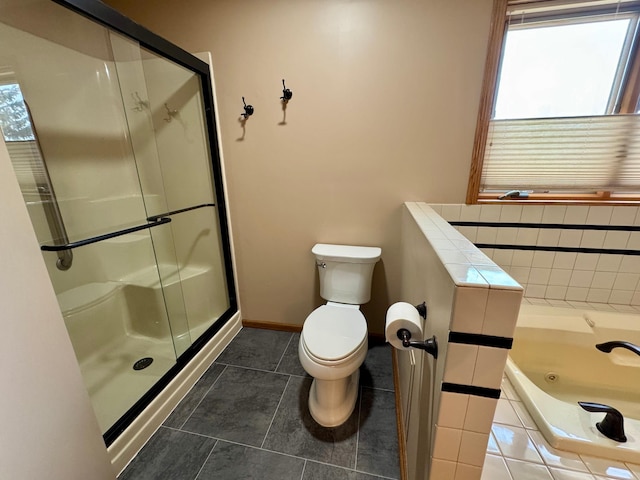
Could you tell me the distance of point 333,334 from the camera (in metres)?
1.24

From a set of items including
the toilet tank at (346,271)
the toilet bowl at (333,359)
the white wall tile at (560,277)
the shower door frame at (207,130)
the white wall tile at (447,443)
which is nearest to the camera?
the white wall tile at (447,443)

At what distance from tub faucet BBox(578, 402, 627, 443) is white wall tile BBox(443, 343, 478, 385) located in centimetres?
50

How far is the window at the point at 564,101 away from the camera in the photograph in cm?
121

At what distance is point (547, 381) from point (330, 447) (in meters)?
1.12

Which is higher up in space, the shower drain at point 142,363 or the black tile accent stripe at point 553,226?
the black tile accent stripe at point 553,226

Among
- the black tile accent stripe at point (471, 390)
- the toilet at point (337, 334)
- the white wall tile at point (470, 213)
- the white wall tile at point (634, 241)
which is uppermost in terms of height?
the white wall tile at point (470, 213)

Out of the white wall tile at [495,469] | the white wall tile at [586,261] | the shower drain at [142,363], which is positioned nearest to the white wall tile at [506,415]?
the white wall tile at [495,469]

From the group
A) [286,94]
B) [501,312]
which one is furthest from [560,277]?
[286,94]

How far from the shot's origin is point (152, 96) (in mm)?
1560

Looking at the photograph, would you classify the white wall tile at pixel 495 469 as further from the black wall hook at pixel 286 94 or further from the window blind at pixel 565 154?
the black wall hook at pixel 286 94

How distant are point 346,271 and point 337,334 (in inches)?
16.6

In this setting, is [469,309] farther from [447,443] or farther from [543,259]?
[543,259]

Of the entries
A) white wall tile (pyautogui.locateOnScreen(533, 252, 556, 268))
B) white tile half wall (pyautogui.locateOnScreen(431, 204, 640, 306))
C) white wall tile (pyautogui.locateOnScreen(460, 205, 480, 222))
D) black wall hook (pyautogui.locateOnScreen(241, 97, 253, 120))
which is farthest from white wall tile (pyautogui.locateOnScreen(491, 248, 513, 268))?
black wall hook (pyautogui.locateOnScreen(241, 97, 253, 120))

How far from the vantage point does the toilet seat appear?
1.13 meters
